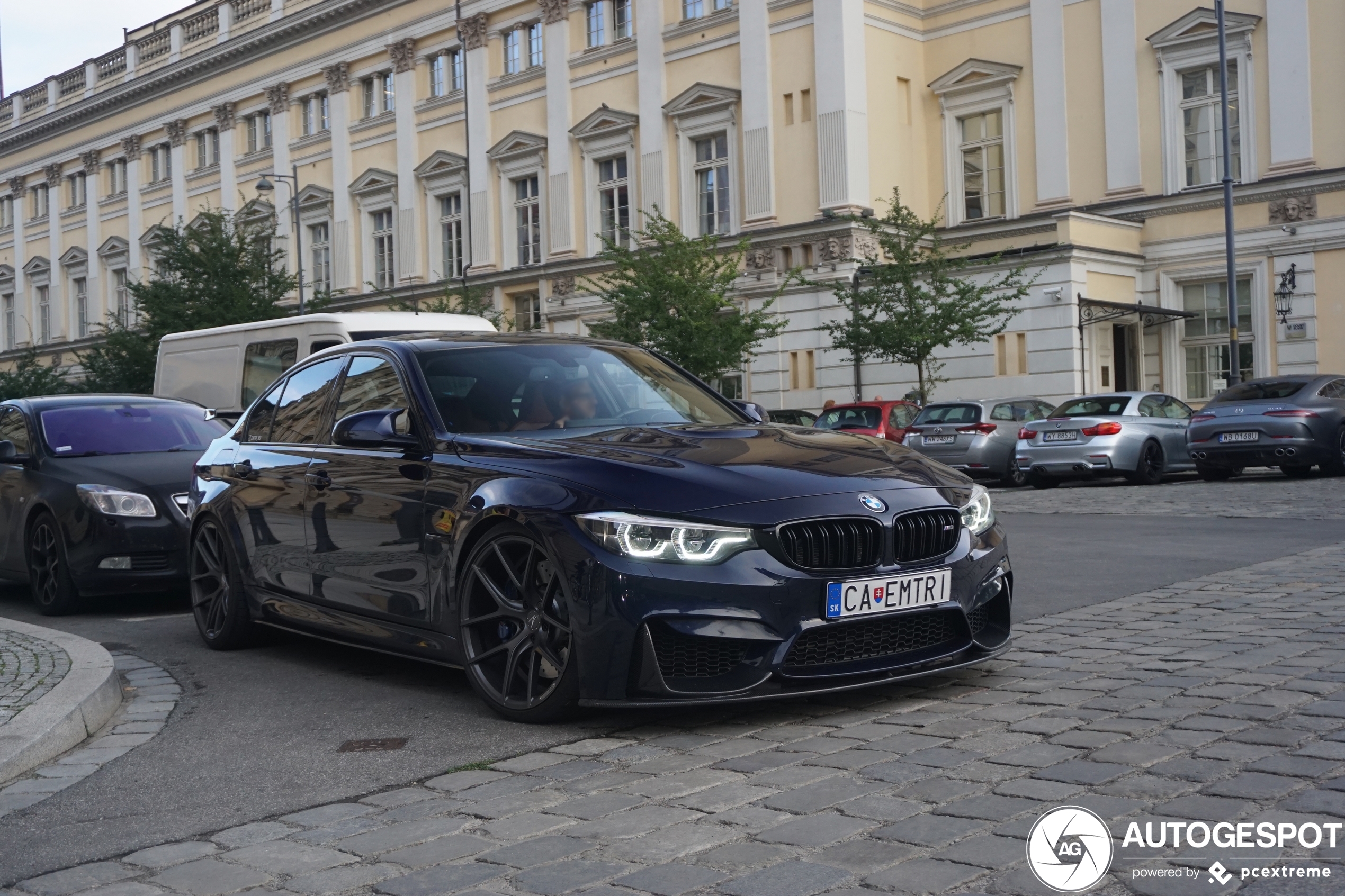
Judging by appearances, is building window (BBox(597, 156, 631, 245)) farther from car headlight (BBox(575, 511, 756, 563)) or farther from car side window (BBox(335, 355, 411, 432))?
car headlight (BBox(575, 511, 756, 563))

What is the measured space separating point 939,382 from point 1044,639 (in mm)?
28257

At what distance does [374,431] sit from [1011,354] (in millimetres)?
28957

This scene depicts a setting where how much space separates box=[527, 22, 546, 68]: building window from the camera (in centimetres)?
4488

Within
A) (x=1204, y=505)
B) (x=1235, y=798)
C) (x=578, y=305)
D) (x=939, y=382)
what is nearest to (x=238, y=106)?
(x=578, y=305)

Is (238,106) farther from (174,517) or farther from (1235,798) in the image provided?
(1235,798)

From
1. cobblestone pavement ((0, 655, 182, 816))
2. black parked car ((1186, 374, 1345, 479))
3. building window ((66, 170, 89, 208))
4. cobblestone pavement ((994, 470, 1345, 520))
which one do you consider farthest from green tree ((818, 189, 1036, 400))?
building window ((66, 170, 89, 208))

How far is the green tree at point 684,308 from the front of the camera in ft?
110

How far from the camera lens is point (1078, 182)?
36.3 metres

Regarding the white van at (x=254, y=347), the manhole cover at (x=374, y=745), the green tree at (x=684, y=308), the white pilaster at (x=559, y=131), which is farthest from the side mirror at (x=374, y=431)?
the white pilaster at (x=559, y=131)

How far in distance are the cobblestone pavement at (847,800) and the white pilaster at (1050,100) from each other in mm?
32007

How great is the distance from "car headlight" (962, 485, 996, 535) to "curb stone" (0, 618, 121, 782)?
11.8 ft

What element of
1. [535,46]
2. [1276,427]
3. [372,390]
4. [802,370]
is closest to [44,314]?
[535,46]

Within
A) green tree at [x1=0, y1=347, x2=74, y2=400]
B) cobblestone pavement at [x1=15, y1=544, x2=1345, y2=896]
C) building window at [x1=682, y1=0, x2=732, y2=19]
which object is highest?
building window at [x1=682, y1=0, x2=732, y2=19]

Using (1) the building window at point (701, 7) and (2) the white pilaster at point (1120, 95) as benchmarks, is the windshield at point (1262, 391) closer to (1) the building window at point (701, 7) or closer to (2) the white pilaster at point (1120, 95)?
(2) the white pilaster at point (1120, 95)
